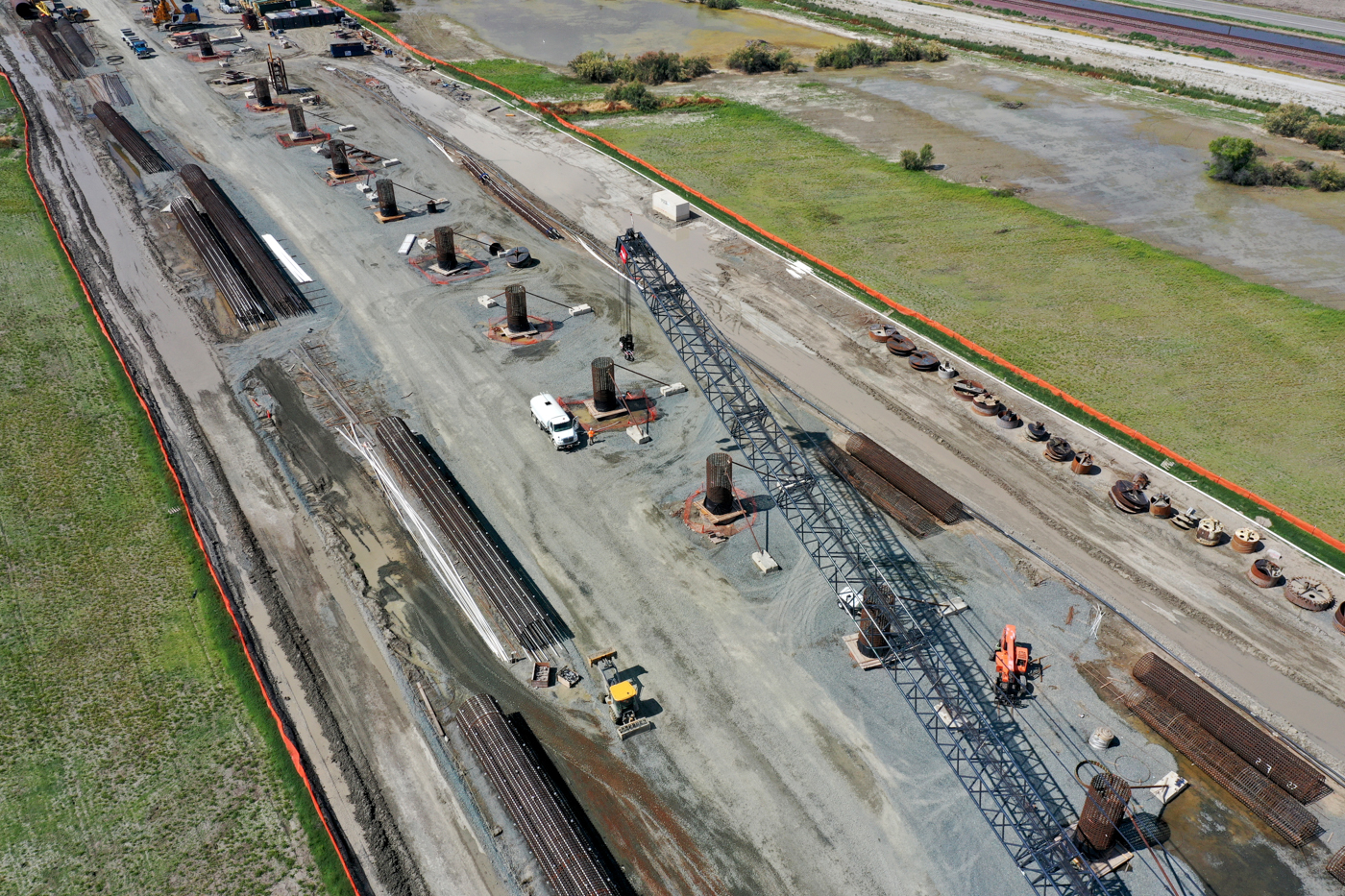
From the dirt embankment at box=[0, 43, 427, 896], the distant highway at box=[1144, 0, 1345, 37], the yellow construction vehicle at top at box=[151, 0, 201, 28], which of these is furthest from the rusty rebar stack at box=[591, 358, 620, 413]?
the distant highway at box=[1144, 0, 1345, 37]

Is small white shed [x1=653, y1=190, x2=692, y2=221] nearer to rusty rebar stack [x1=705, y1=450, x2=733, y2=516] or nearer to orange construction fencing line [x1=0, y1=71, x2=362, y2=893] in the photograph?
rusty rebar stack [x1=705, y1=450, x2=733, y2=516]

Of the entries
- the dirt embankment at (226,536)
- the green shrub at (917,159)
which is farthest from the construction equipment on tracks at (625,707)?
the green shrub at (917,159)

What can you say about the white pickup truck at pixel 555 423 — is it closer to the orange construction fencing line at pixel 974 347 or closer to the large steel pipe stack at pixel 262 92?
the orange construction fencing line at pixel 974 347

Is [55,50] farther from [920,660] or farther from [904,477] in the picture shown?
[920,660]

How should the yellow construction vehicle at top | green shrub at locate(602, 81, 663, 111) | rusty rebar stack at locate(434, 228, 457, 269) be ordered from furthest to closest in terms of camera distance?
the yellow construction vehicle at top → green shrub at locate(602, 81, 663, 111) → rusty rebar stack at locate(434, 228, 457, 269)

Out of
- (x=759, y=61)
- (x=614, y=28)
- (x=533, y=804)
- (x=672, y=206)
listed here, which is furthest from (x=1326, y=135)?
(x=533, y=804)
